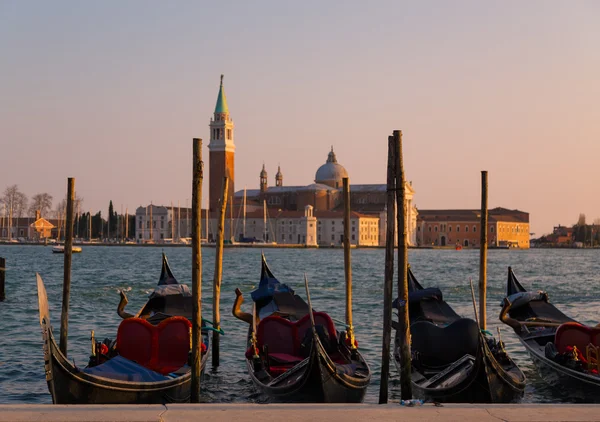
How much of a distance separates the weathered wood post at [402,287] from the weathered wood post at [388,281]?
6cm

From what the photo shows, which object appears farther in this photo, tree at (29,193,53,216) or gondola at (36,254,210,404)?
tree at (29,193,53,216)

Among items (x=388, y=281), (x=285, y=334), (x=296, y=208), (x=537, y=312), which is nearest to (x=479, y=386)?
(x=388, y=281)

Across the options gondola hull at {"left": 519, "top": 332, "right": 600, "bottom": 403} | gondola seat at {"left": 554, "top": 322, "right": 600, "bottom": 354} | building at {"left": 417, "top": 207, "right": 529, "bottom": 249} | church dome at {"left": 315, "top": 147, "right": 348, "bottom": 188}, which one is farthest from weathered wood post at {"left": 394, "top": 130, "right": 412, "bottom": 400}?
church dome at {"left": 315, "top": 147, "right": 348, "bottom": 188}

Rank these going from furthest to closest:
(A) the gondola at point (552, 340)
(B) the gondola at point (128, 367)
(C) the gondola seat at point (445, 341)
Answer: (C) the gondola seat at point (445, 341), (A) the gondola at point (552, 340), (B) the gondola at point (128, 367)

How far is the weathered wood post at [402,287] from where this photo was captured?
6.65m

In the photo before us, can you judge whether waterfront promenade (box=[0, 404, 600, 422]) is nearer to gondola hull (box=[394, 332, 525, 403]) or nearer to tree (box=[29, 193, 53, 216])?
gondola hull (box=[394, 332, 525, 403])

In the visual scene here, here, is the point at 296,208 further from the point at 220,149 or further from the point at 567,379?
the point at 567,379

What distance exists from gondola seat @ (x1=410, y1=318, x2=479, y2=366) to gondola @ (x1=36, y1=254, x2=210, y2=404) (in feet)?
7.00

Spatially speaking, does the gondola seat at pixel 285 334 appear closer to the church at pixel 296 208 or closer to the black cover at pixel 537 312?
the black cover at pixel 537 312

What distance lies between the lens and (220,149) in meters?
78.3

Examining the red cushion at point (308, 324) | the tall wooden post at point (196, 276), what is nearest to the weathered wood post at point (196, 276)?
the tall wooden post at point (196, 276)

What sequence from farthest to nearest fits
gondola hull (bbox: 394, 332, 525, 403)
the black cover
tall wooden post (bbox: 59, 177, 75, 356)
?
1. the black cover
2. tall wooden post (bbox: 59, 177, 75, 356)
3. gondola hull (bbox: 394, 332, 525, 403)

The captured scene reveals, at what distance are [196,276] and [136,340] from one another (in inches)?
58.0

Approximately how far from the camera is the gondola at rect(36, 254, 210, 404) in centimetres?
627
